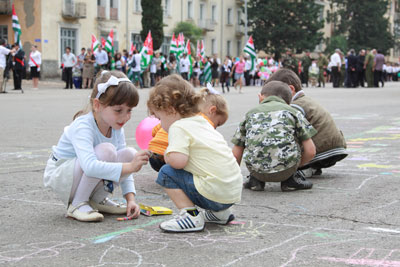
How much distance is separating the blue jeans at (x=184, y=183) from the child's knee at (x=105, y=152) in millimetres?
387

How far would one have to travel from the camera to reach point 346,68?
37.4m

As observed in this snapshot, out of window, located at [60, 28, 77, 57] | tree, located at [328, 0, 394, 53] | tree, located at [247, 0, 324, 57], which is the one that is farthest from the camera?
tree, located at [328, 0, 394, 53]

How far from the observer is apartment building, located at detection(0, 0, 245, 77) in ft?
138

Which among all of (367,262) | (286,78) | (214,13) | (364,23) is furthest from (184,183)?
(364,23)

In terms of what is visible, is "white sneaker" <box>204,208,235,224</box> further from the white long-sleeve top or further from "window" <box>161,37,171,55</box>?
"window" <box>161,37,171,55</box>

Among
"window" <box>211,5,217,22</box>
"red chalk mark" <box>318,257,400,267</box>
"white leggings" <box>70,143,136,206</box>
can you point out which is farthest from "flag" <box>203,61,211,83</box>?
"red chalk mark" <box>318,257,400,267</box>

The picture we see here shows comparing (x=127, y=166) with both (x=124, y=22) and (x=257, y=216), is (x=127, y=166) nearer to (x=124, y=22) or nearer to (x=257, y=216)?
(x=257, y=216)

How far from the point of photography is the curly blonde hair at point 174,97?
406cm

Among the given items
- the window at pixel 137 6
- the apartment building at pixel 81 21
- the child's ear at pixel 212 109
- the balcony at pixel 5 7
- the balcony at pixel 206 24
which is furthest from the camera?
the balcony at pixel 206 24

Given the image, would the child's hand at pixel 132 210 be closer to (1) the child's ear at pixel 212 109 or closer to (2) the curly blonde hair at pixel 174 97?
(2) the curly blonde hair at pixel 174 97

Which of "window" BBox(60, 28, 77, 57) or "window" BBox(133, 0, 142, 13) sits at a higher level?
"window" BBox(133, 0, 142, 13)

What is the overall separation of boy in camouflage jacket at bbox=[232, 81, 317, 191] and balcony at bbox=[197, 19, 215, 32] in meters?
53.7

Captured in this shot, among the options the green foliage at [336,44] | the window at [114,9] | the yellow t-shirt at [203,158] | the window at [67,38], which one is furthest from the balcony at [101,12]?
the yellow t-shirt at [203,158]

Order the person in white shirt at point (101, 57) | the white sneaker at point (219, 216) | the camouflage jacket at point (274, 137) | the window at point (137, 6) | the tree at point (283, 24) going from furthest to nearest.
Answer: the tree at point (283, 24), the window at point (137, 6), the person in white shirt at point (101, 57), the camouflage jacket at point (274, 137), the white sneaker at point (219, 216)
